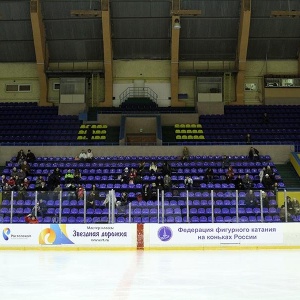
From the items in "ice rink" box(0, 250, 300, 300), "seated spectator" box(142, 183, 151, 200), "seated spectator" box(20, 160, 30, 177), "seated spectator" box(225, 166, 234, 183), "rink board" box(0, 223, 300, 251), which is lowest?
"ice rink" box(0, 250, 300, 300)

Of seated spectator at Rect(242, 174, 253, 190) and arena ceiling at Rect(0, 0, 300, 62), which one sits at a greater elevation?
arena ceiling at Rect(0, 0, 300, 62)

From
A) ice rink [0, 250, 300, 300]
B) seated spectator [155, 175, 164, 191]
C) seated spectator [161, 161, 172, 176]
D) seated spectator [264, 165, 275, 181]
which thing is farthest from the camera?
seated spectator [161, 161, 172, 176]

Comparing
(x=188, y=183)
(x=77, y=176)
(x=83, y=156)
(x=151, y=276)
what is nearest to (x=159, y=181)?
(x=188, y=183)

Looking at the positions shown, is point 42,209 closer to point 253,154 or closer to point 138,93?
point 253,154

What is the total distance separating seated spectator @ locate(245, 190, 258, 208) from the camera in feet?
64.3

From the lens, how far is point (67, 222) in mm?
18984

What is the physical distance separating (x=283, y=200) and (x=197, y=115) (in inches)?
588

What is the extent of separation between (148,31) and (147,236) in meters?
18.6

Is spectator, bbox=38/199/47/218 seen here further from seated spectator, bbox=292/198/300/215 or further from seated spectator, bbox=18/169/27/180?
seated spectator, bbox=292/198/300/215

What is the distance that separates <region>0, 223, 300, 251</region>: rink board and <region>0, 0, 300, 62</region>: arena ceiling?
57.1 feet

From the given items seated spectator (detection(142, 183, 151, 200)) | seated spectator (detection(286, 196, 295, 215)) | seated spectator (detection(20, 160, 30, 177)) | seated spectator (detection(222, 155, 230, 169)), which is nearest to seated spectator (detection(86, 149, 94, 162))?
seated spectator (detection(20, 160, 30, 177))

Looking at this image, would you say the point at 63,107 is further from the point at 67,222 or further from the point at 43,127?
the point at 67,222

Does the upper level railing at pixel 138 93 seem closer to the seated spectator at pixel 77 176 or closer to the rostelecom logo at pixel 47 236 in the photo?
the seated spectator at pixel 77 176

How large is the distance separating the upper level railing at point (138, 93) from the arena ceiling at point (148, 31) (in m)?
2.18
